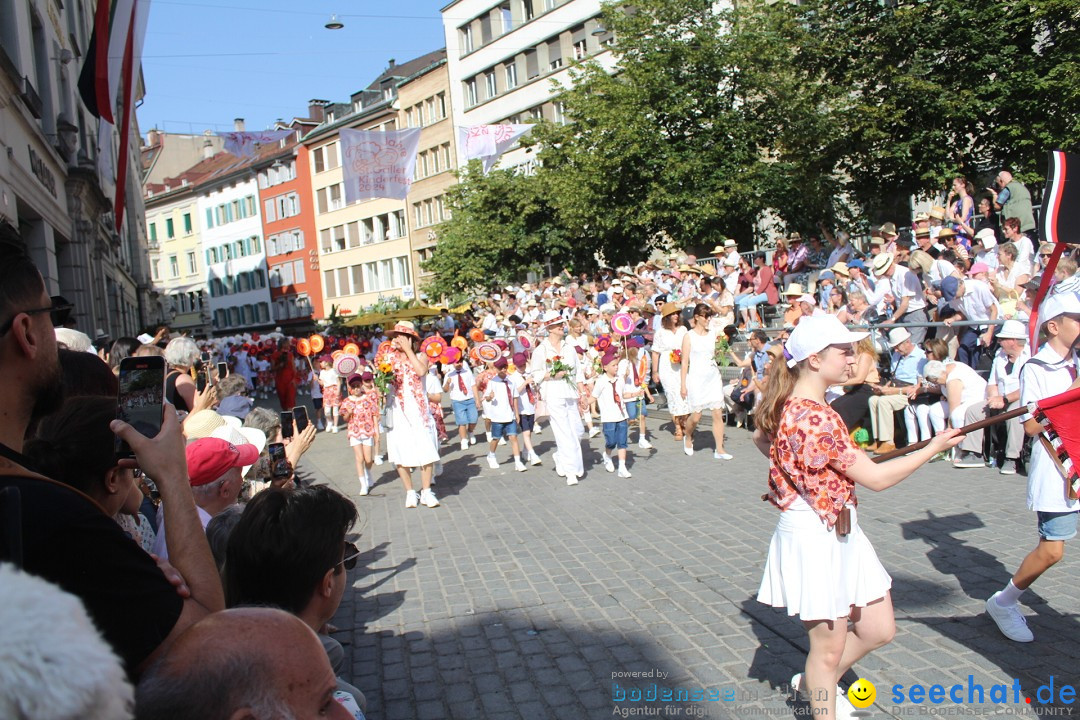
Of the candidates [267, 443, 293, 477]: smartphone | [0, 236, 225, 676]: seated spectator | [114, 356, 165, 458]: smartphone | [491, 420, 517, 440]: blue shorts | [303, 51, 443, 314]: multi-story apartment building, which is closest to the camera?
[0, 236, 225, 676]: seated spectator

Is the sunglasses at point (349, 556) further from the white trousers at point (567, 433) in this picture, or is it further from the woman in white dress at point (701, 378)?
the woman in white dress at point (701, 378)

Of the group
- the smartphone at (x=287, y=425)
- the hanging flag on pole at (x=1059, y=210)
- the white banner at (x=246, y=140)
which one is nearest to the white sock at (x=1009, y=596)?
the hanging flag on pole at (x=1059, y=210)

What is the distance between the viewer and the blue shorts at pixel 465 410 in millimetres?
15109

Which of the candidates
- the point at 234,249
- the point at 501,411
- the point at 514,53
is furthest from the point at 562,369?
the point at 234,249

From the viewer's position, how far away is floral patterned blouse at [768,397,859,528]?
3.90 meters

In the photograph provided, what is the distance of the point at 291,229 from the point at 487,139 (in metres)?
46.8

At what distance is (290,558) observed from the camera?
8.86 ft

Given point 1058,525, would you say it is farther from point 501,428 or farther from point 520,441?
point 520,441

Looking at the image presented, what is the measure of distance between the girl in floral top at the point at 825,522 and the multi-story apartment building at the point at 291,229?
2681 inches

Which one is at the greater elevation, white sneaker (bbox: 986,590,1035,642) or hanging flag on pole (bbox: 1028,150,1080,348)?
hanging flag on pole (bbox: 1028,150,1080,348)

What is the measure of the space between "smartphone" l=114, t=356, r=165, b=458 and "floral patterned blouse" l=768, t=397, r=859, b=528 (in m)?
2.66

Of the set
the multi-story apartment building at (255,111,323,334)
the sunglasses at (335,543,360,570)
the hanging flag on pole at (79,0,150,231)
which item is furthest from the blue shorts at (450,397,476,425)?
the multi-story apartment building at (255,111,323,334)

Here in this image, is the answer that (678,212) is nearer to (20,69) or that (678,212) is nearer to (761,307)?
(761,307)

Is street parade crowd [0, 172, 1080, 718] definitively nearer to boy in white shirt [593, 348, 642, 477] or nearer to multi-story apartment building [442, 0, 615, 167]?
boy in white shirt [593, 348, 642, 477]
